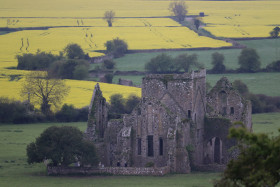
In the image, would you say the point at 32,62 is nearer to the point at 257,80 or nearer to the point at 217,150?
the point at 257,80

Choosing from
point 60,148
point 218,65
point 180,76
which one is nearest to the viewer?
point 60,148

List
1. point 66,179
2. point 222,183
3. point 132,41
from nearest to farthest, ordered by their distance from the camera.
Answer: point 222,183
point 66,179
point 132,41

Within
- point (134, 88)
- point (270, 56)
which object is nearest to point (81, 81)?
point (134, 88)

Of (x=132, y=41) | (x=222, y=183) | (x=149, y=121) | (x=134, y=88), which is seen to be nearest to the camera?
(x=222, y=183)

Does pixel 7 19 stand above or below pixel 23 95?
above

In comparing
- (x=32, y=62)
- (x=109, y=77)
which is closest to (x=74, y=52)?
(x=32, y=62)

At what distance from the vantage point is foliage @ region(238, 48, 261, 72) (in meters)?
117

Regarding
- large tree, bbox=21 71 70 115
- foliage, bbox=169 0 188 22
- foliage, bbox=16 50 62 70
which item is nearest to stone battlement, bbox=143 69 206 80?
large tree, bbox=21 71 70 115

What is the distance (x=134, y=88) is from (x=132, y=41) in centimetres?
5321

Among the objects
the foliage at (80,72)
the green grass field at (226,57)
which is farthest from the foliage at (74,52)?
the foliage at (80,72)

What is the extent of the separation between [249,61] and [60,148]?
6984 cm

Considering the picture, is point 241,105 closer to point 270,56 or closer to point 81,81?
point 81,81

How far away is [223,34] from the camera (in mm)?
154500

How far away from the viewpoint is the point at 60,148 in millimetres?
51812
